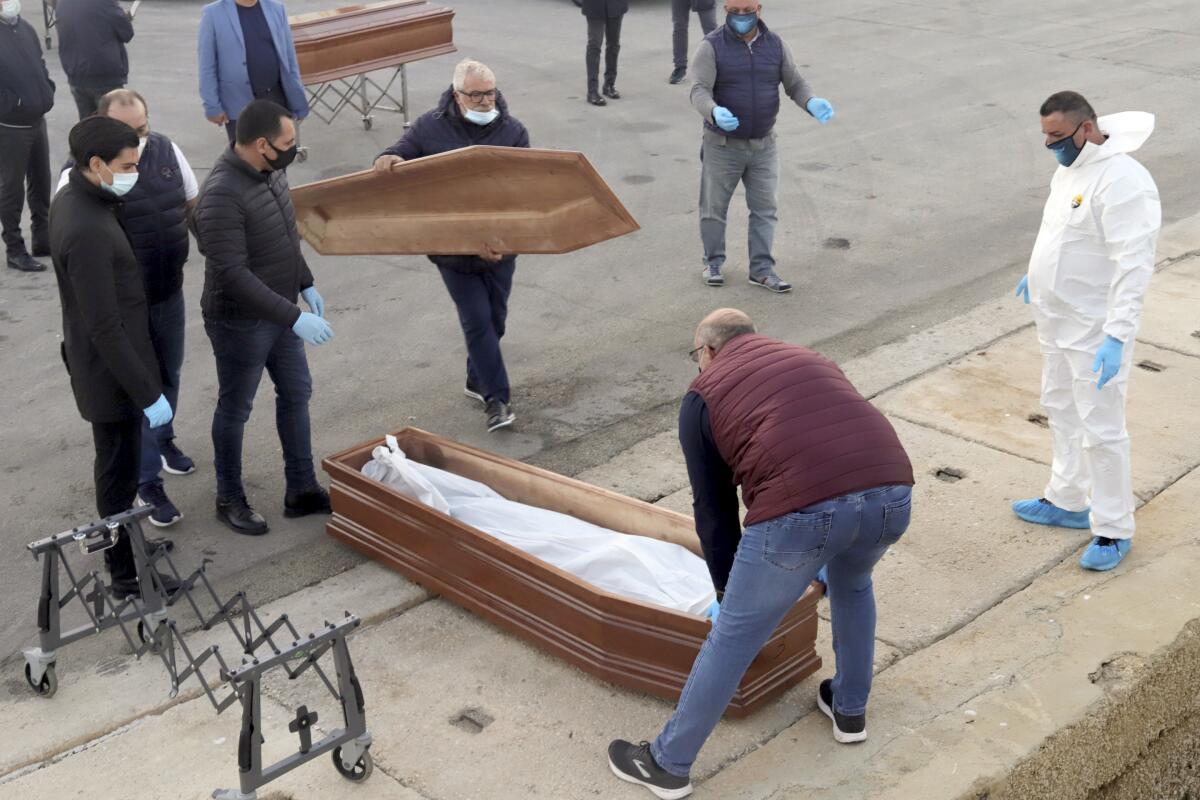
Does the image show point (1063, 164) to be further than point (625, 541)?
Yes

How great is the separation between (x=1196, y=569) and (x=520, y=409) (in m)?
3.56

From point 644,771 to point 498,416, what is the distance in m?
3.17

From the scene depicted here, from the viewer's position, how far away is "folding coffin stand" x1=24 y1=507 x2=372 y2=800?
4137 mm

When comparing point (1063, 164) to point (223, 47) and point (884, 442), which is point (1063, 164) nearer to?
point (884, 442)

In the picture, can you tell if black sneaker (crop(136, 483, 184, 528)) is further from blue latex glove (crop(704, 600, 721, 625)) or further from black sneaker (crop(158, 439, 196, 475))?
blue latex glove (crop(704, 600, 721, 625))

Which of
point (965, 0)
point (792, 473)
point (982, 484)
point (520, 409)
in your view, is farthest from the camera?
point (965, 0)

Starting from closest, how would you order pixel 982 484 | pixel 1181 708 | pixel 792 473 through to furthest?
1. pixel 792 473
2. pixel 1181 708
3. pixel 982 484

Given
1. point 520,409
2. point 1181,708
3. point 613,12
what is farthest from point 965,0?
point 1181,708

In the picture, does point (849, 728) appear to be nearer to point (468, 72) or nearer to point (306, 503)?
point (306, 503)

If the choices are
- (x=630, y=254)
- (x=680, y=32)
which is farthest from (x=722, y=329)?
(x=680, y=32)

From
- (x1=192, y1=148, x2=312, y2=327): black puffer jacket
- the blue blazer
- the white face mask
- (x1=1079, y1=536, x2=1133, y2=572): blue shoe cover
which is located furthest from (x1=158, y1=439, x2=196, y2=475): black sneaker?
(x1=1079, y1=536, x2=1133, y2=572): blue shoe cover

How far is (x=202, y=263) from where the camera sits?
9.62 m

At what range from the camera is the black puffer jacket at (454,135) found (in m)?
6.88

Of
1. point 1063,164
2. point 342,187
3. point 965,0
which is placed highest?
point 1063,164
